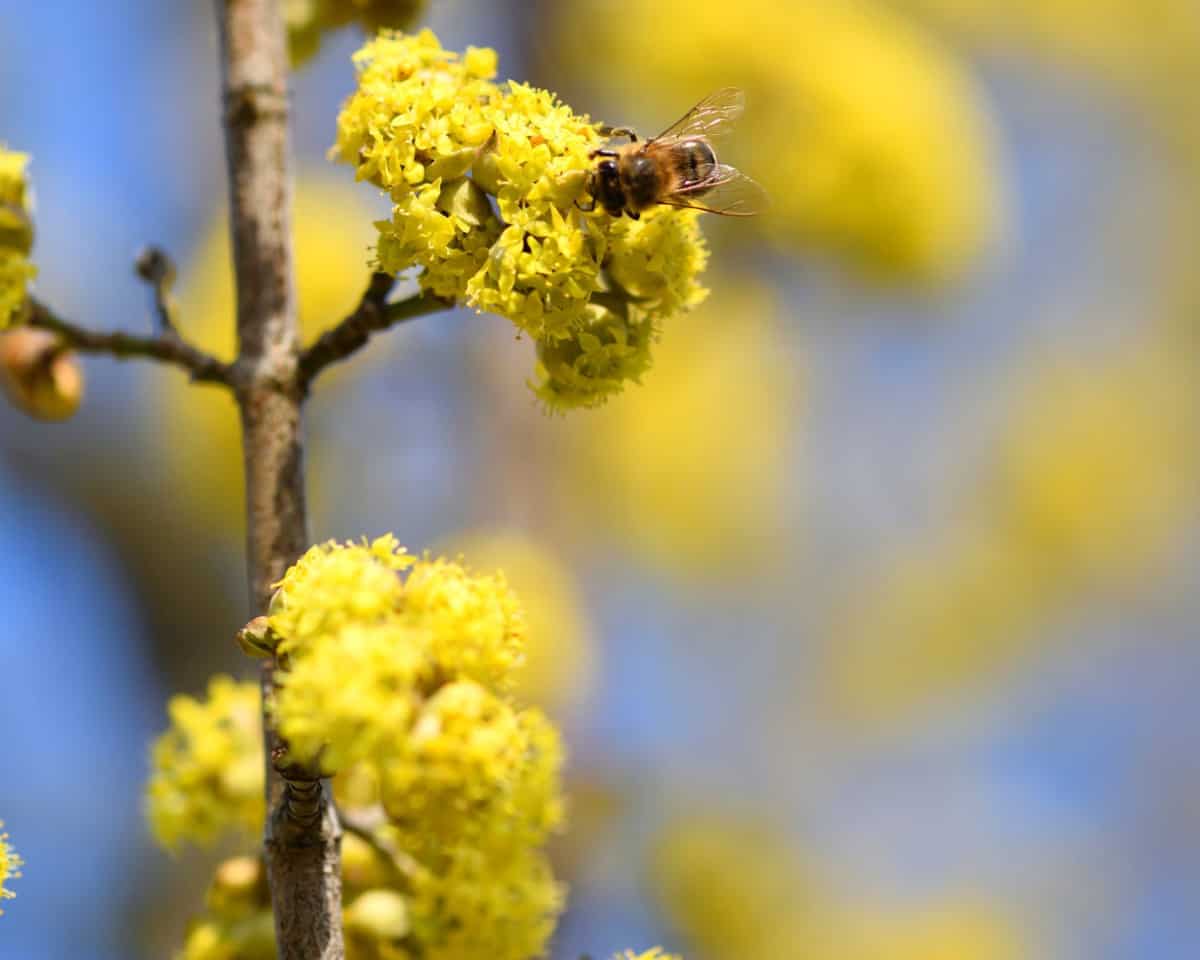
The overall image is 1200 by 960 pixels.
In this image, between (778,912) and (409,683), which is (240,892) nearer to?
(409,683)

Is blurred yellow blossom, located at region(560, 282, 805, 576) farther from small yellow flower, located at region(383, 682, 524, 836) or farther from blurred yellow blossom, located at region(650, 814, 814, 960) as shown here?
small yellow flower, located at region(383, 682, 524, 836)

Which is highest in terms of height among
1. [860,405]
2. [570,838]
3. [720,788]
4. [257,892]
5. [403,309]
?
[860,405]

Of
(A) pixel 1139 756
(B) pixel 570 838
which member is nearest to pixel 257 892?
(B) pixel 570 838

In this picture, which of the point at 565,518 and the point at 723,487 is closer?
the point at 565,518

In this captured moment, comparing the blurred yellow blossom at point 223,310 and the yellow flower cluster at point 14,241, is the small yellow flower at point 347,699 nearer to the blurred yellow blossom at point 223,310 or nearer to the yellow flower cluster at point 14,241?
the yellow flower cluster at point 14,241

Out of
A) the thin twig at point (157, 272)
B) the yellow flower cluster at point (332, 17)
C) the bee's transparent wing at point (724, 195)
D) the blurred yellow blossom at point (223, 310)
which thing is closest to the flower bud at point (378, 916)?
the thin twig at point (157, 272)

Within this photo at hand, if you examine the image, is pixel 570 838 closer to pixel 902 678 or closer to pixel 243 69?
pixel 243 69
